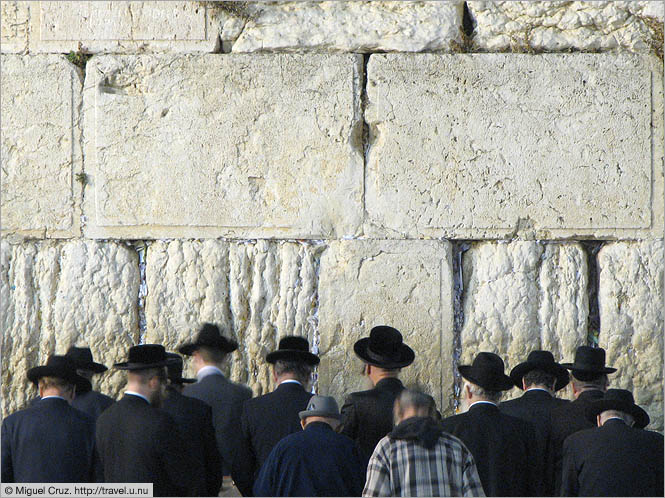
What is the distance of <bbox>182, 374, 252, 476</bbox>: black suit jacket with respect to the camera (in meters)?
5.50

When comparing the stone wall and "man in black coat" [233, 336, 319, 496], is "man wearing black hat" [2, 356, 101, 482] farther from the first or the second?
the stone wall

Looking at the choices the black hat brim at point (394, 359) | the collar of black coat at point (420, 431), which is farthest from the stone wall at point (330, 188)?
the collar of black coat at point (420, 431)

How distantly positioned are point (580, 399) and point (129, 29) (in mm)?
4005

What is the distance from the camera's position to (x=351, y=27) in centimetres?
686

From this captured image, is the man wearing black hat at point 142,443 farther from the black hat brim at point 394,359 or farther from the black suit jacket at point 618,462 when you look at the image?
the black suit jacket at point 618,462

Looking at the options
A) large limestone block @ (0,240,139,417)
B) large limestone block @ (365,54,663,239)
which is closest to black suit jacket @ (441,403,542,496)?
large limestone block @ (365,54,663,239)

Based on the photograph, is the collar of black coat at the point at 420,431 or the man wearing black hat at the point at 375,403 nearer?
the collar of black coat at the point at 420,431

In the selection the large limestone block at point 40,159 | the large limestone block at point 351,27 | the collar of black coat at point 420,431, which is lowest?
the collar of black coat at point 420,431

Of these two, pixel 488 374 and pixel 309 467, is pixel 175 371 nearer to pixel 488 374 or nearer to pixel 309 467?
pixel 309 467

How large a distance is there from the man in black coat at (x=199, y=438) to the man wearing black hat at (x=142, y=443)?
0.09m

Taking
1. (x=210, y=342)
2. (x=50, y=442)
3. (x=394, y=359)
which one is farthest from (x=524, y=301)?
(x=50, y=442)

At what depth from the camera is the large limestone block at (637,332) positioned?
21.7 ft

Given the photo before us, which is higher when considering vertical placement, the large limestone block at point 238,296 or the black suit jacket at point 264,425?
the large limestone block at point 238,296

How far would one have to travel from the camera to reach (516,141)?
22.1 feet
